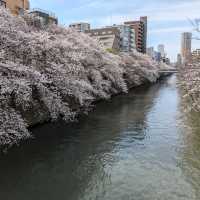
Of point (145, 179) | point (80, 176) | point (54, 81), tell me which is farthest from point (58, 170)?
point (54, 81)

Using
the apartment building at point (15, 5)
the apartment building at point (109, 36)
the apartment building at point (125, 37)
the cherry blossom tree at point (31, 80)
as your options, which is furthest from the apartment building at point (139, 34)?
the cherry blossom tree at point (31, 80)

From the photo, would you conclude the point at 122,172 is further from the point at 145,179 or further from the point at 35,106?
the point at 35,106

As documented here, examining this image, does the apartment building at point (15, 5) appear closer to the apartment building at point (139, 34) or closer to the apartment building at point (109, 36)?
the apartment building at point (109, 36)

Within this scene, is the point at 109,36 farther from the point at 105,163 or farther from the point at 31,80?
the point at 105,163

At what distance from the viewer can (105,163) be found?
13.3m

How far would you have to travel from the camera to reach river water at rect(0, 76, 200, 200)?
415 inches

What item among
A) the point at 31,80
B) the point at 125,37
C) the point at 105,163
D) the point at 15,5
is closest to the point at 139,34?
the point at 125,37

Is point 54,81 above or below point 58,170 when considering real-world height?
above

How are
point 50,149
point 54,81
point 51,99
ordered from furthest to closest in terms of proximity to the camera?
point 54,81 < point 51,99 < point 50,149

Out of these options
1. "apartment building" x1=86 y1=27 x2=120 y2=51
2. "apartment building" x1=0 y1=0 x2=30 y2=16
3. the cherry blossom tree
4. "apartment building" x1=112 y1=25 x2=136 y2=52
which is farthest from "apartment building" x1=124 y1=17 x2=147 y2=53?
the cherry blossom tree

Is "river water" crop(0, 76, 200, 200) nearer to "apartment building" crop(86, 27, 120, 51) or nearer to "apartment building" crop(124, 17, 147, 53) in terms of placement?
"apartment building" crop(86, 27, 120, 51)

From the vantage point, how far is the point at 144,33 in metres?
144

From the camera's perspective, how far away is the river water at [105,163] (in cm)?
1054

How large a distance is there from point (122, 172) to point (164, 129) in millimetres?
8031
